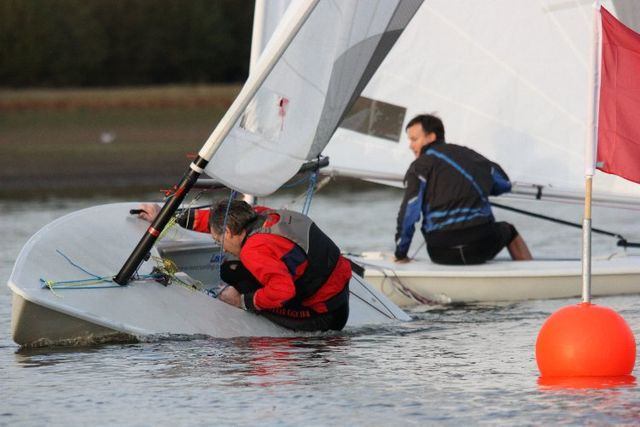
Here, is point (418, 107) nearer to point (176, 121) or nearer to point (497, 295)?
point (497, 295)

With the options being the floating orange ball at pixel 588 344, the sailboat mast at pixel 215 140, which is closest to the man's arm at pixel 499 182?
the sailboat mast at pixel 215 140

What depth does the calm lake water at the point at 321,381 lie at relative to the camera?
5.75 m

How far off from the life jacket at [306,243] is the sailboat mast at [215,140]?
363 mm

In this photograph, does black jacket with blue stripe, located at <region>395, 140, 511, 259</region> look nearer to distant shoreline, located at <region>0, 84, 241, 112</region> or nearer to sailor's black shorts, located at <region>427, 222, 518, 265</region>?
sailor's black shorts, located at <region>427, 222, 518, 265</region>

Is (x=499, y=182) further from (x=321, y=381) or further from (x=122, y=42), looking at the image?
(x=122, y=42)

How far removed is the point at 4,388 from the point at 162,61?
21925 millimetres

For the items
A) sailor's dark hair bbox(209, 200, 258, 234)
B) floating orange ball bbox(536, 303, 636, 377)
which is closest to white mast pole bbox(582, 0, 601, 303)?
floating orange ball bbox(536, 303, 636, 377)

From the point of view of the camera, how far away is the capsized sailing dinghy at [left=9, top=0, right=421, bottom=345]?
716cm

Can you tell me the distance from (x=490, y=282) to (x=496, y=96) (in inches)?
61.8

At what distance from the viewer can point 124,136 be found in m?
23.7

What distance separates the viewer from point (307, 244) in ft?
23.7

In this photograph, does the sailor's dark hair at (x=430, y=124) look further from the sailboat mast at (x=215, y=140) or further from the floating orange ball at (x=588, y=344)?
the floating orange ball at (x=588, y=344)

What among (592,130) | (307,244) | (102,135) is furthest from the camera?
(102,135)

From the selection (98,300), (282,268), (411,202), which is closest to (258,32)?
(411,202)
